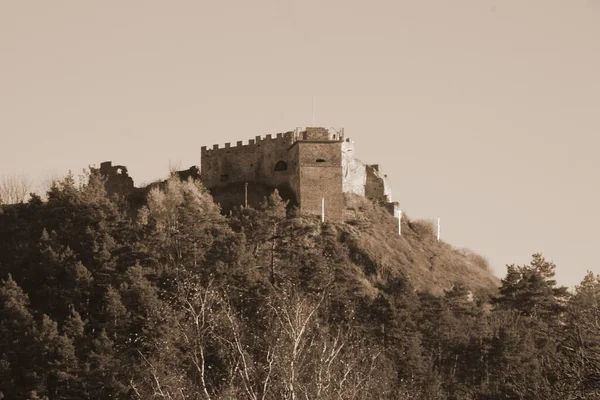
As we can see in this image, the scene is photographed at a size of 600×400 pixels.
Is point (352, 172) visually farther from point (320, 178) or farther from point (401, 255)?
point (401, 255)

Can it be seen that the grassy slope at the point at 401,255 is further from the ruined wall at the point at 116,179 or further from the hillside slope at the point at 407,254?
the ruined wall at the point at 116,179

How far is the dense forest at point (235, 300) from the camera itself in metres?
50.8

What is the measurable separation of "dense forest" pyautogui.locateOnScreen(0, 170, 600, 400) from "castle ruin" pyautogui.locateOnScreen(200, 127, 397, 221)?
4.11ft

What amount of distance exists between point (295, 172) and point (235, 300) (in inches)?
532

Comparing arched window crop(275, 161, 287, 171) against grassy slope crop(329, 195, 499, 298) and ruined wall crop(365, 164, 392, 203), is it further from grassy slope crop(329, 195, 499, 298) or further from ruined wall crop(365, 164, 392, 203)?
ruined wall crop(365, 164, 392, 203)

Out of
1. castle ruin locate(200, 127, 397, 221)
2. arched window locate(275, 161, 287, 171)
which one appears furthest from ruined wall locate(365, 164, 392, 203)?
arched window locate(275, 161, 287, 171)

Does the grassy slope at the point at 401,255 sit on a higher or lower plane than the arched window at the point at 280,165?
lower

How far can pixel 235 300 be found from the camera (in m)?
59.0

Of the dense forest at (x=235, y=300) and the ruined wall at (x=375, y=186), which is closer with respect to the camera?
the dense forest at (x=235, y=300)

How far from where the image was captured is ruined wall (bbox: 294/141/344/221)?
7019 centimetres

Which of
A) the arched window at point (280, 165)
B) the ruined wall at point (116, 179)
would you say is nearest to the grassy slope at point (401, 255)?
the arched window at point (280, 165)

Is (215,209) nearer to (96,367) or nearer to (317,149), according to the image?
(317,149)

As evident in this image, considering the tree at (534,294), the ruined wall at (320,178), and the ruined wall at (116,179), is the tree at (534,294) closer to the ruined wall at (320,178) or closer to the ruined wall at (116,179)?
the ruined wall at (320,178)

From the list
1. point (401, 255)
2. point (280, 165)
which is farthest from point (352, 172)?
point (401, 255)
